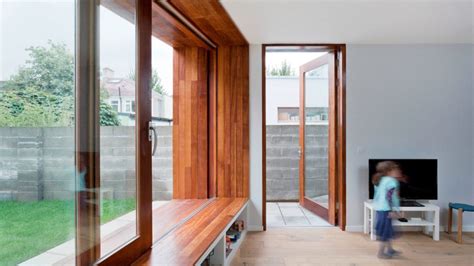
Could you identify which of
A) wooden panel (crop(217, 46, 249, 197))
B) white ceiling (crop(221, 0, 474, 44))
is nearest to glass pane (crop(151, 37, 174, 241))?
wooden panel (crop(217, 46, 249, 197))

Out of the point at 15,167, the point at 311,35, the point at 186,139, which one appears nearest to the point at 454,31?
the point at 311,35

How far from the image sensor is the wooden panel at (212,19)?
2627mm

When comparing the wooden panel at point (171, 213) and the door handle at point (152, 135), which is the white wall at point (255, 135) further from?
the door handle at point (152, 135)

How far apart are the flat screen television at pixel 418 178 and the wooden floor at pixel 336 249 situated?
490 mm

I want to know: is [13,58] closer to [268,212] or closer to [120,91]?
[120,91]

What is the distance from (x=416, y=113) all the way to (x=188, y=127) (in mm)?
2777

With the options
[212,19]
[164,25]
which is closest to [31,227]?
[164,25]

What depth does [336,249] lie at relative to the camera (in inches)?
129

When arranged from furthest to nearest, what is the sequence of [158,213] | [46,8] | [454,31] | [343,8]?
1. [454,31]
2. [158,213]
3. [343,8]
4. [46,8]

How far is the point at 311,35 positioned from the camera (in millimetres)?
3629

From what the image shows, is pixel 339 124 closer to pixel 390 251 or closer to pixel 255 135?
pixel 255 135

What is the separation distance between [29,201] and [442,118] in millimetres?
4282

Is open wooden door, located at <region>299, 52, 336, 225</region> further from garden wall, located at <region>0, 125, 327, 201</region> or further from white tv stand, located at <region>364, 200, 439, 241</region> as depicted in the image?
garden wall, located at <region>0, 125, 327, 201</region>

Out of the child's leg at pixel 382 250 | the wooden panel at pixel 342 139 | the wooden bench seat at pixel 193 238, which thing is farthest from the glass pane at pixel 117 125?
the wooden panel at pixel 342 139
